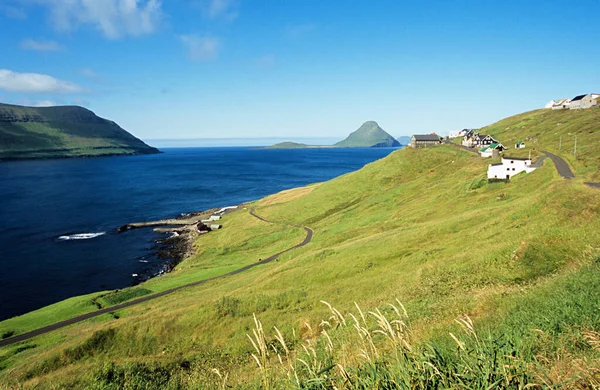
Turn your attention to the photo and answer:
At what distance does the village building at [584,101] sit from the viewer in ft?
579

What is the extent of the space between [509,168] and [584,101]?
6554 inches

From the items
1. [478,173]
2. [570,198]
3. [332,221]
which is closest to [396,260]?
[570,198]

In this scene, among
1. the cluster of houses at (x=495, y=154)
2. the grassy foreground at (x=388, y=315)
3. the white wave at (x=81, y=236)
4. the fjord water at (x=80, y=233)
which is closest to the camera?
the grassy foreground at (x=388, y=315)

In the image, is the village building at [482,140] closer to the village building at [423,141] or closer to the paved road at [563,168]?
the village building at [423,141]

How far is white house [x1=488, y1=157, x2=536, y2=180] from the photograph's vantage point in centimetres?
6825

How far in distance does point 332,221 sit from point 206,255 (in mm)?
31148

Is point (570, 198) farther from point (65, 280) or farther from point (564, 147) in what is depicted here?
point (65, 280)

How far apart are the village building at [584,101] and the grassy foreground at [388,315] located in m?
147

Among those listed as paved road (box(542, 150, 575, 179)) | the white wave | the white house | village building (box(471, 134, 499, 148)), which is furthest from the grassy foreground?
village building (box(471, 134, 499, 148))

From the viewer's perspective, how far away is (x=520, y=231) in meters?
33.4

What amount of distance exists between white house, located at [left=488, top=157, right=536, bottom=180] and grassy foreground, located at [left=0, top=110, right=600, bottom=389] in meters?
2.83

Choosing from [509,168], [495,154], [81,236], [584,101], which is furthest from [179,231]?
[584,101]

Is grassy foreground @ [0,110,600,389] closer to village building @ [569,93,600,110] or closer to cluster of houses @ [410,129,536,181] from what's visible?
cluster of houses @ [410,129,536,181]

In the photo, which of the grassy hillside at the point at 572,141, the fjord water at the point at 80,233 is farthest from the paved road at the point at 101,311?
the grassy hillside at the point at 572,141
